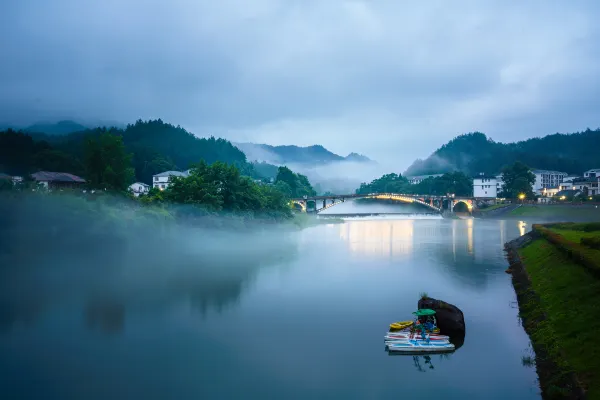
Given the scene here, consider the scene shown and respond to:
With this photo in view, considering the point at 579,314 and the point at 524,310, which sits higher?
the point at 579,314

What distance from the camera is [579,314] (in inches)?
643

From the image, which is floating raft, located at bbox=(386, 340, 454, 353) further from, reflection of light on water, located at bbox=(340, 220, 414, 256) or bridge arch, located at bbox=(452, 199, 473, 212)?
bridge arch, located at bbox=(452, 199, 473, 212)

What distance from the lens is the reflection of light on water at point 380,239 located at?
48.4 metres

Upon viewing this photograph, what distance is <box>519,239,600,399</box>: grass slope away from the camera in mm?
13006

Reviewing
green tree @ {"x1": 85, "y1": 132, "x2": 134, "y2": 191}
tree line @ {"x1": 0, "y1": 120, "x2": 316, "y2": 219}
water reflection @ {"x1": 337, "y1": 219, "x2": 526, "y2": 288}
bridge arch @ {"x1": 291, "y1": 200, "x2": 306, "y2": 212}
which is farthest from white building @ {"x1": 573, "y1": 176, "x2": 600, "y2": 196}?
green tree @ {"x1": 85, "y1": 132, "x2": 134, "y2": 191}

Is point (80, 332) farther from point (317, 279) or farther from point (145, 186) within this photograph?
point (145, 186)

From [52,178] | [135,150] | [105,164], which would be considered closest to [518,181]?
[105,164]

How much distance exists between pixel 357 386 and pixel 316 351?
10.8 ft

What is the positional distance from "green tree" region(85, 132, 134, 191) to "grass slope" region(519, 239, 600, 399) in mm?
42285

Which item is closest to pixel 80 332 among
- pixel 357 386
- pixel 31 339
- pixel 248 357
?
pixel 31 339

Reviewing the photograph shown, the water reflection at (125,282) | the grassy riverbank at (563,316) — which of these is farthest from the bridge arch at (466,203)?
the grassy riverbank at (563,316)

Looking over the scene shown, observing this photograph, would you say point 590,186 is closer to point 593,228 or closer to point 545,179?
point 545,179

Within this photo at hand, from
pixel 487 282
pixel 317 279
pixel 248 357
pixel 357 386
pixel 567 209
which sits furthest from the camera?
pixel 567 209

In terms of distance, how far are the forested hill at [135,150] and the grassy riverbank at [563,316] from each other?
4131cm
